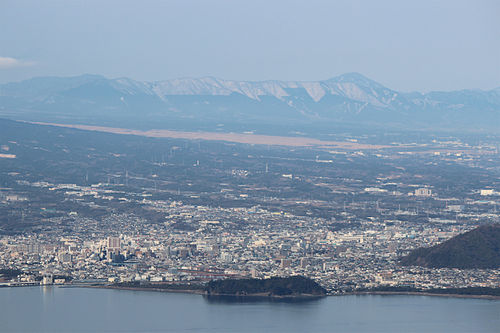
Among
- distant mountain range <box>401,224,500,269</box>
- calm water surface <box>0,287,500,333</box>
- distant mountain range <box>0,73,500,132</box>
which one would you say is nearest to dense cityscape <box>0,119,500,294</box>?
distant mountain range <box>401,224,500,269</box>

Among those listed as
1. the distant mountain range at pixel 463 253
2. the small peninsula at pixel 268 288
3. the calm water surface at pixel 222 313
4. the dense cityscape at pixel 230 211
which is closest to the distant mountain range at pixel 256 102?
the dense cityscape at pixel 230 211

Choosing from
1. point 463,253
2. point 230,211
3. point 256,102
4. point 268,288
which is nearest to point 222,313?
point 268,288

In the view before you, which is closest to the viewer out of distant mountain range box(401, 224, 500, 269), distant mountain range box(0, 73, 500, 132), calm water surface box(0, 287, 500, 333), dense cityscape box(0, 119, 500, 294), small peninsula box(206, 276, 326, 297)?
calm water surface box(0, 287, 500, 333)

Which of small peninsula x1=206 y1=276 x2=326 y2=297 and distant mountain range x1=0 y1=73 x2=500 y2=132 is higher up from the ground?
distant mountain range x1=0 y1=73 x2=500 y2=132

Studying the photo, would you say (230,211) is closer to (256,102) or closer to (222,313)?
(222,313)

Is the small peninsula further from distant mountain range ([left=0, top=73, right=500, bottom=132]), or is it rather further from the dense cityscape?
distant mountain range ([left=0, top=73, right=500, bottom=132])
